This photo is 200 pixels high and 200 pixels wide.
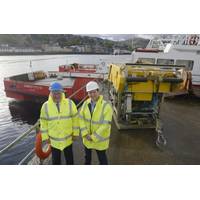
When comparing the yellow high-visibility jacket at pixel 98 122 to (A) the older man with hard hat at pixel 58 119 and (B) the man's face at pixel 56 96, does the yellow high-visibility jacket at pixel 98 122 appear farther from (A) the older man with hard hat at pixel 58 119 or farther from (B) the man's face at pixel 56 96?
(B) the man's face at pixel 56 96

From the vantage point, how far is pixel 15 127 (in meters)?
12.9

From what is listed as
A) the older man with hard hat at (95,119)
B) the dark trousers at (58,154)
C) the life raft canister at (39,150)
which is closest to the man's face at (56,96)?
the older man with hard hat at (95,119)

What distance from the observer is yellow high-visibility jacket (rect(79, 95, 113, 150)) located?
9.82ft

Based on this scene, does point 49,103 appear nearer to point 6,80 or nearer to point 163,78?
point 163,78

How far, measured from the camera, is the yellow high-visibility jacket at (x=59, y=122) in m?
2.99

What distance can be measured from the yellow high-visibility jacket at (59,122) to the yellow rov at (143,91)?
5.61 feet

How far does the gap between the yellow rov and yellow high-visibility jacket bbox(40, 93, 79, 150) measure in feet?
5.61

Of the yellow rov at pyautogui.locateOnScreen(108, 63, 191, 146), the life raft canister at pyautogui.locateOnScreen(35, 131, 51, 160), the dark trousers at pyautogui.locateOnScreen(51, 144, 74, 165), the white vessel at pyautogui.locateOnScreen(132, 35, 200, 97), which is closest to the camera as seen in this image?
the dark trousers at pyautogui.locateOnScreen(51, 144, 74, 165)

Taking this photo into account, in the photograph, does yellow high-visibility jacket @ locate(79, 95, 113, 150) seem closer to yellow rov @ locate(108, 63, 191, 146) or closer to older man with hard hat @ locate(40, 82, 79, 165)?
older man with hard hat @ locate(40, 82, 79, 165)

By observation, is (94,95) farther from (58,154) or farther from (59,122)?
(58,154)

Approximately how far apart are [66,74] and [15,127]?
686cm

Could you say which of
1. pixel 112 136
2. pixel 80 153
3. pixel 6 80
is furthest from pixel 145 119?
pixel 6 80

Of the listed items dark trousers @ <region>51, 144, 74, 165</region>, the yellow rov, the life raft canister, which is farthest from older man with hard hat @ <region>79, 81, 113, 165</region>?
the yellow rov

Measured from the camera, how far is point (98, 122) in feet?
9.98
